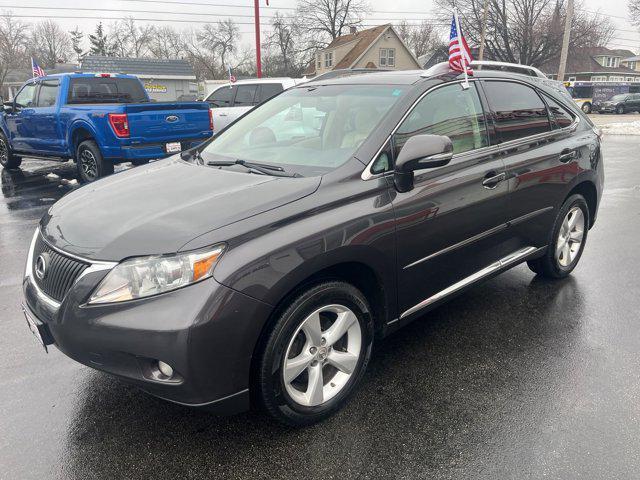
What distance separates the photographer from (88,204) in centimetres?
290

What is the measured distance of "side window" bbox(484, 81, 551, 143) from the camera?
368 centimetres

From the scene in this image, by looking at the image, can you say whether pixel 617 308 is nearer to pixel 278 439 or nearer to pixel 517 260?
pixel 517 260

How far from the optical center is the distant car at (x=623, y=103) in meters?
39.0

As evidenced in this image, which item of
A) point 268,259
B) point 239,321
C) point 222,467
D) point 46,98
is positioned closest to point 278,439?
point 222,467

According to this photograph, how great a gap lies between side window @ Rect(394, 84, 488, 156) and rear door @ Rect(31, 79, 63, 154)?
8.19 m

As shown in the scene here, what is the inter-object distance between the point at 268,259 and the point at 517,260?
233cm

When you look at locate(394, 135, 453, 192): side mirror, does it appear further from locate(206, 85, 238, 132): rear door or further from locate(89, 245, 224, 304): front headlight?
locate(206, 85, 238, 132): rear door

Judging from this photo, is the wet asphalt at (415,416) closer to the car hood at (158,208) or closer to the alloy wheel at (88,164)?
the car hood at (158,208)

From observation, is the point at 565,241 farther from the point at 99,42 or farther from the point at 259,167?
the point at 99,42

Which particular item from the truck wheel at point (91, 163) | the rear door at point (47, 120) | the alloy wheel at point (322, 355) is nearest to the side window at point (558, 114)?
the alloy wheel at point (322, 355)

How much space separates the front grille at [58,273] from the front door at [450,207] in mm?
1650

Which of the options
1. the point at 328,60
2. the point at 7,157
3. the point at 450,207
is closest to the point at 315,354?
the point at 450,207

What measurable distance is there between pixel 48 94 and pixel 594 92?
42.9m

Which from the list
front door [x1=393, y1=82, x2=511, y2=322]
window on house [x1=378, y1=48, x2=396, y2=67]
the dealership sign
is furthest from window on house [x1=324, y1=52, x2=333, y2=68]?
front door [x1=393, y1=82, x2=511, y2=322]
